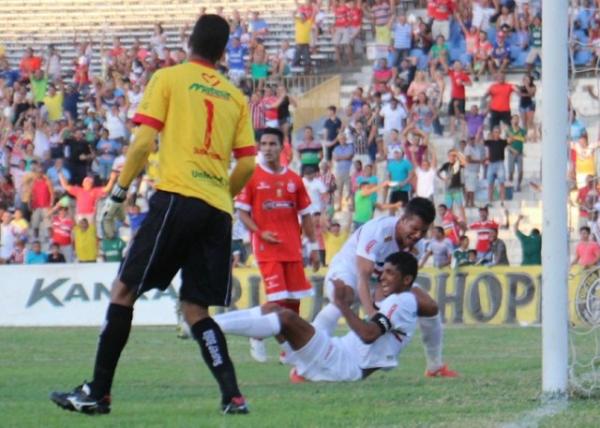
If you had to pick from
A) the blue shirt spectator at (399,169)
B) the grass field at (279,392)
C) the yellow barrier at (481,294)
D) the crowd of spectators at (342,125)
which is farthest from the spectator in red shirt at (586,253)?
the blue shirt spectator at (399,169)

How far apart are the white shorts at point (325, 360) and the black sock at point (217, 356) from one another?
212 cm

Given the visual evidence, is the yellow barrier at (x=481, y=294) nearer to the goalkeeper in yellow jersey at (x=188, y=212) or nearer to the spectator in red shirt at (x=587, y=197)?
the spectator in red shirt at (x=587, y=197)

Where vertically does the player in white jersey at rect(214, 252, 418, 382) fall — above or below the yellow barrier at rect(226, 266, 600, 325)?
above

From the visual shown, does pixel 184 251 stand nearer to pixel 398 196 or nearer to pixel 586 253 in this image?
pixel 586 253

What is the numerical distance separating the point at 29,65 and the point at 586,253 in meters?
25.3

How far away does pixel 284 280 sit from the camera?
48.3ft

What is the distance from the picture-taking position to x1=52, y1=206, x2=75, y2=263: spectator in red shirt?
1139 inches

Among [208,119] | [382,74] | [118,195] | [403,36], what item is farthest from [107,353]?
[403,36]

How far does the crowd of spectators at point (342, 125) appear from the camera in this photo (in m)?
28.6

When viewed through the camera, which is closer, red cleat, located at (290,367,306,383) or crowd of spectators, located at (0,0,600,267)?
red cleat, located at (290,367,306,383)

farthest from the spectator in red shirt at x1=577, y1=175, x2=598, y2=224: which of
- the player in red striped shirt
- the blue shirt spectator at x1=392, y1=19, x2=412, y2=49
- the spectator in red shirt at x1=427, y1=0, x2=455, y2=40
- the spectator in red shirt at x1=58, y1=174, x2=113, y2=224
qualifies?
the spectator in red shirt at x1=427, y1=0, x2=455, y2=40

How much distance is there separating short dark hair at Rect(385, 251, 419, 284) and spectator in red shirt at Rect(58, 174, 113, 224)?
1805 cm

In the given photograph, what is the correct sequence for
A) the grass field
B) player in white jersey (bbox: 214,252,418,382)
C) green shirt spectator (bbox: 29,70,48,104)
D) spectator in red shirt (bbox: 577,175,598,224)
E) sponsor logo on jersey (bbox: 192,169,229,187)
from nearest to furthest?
the grass field, sponsor logo on jersey (bbox: 192,169,229,187), player in white jersey (bbox: 214,252,418,382), spectator in red shirt (bbox: 577,175,598,224), green shirt spectator (bbox: 29,70,48,104)

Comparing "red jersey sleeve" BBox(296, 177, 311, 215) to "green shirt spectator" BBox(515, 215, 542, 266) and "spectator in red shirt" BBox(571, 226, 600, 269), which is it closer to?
"spectator in red shirt" BBox(571, 226, 600, 269)
